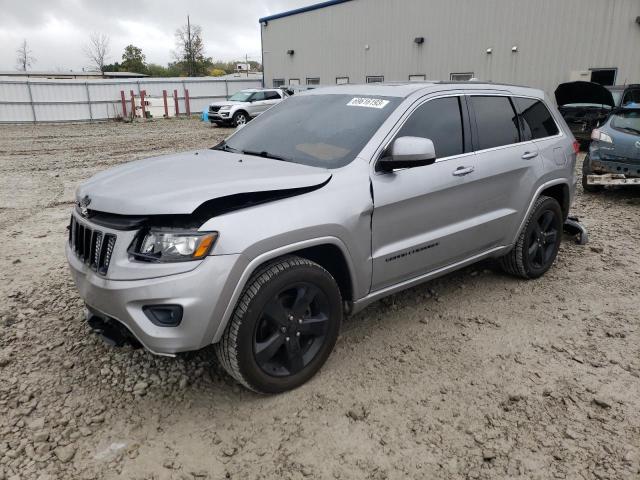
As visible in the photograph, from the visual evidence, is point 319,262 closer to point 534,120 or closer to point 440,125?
point 440,125

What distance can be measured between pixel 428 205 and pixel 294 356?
53.6 inches

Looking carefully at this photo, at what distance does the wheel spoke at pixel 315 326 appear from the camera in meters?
2.87

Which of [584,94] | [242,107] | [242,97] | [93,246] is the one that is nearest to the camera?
[93,246]

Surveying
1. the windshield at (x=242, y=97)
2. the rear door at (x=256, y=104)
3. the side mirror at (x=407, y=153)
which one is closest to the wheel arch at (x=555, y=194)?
the side mirror at (x=407, y=153)

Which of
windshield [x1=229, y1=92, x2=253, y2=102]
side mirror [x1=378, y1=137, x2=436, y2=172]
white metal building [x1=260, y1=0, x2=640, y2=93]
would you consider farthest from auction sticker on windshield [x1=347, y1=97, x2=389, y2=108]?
windshield [x1=229, y1=92, x2=253, y2=102]

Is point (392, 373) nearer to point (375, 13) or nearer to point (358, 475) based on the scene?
point (358, 475)

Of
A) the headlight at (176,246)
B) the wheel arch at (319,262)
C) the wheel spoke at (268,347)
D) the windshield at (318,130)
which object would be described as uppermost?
the windshield at (318,130)

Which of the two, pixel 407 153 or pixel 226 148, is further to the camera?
pixel 226 148

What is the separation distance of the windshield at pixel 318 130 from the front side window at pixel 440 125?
19 cm

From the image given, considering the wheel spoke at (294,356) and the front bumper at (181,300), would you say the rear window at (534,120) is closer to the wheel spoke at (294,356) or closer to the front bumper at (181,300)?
the wheel spoke at (294,356)

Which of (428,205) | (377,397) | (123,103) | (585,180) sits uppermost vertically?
(123,103)

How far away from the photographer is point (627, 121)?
792cm

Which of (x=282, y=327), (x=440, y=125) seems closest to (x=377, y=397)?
(x=282, y=327)

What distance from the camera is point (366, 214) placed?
301 cm
